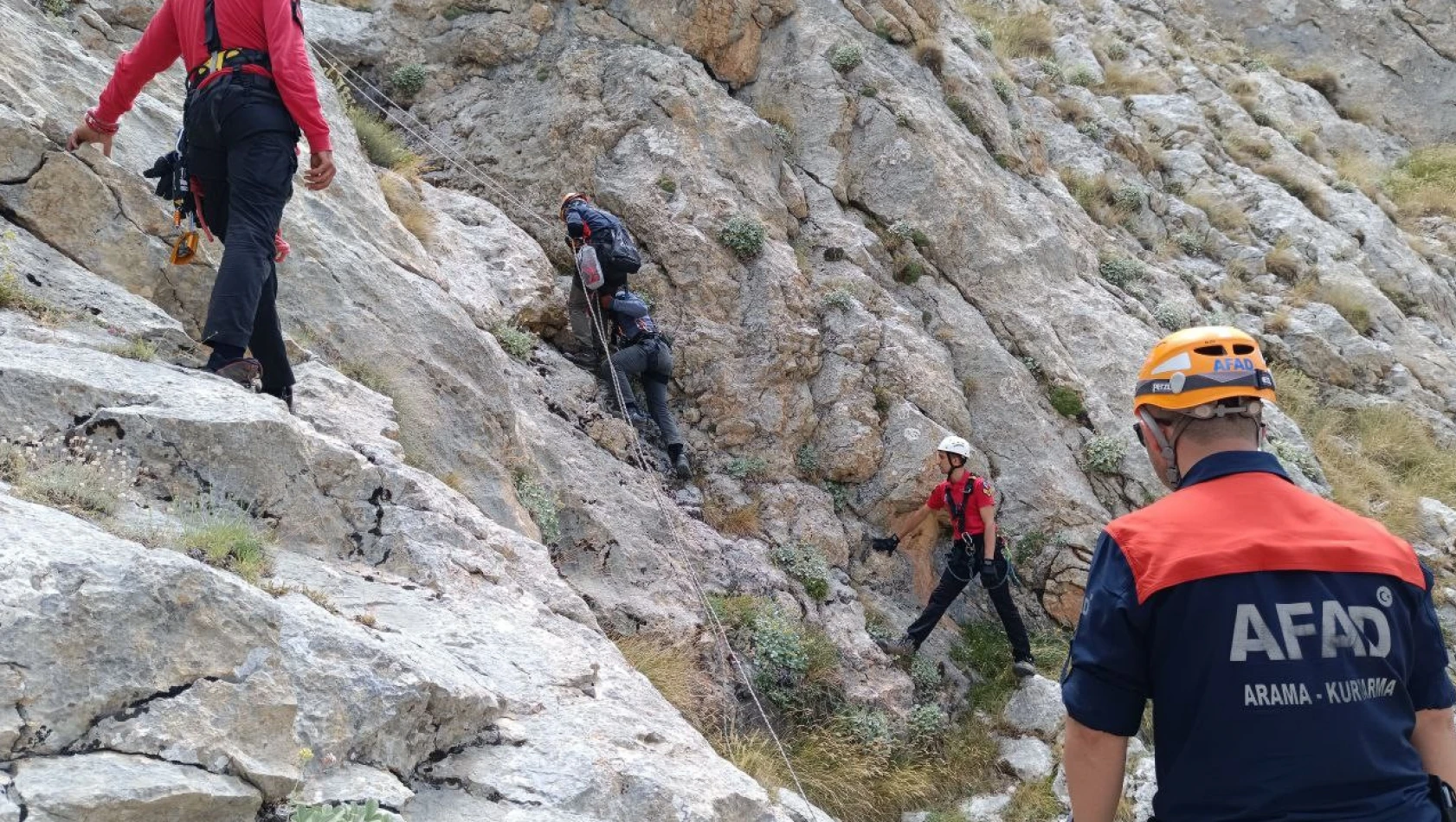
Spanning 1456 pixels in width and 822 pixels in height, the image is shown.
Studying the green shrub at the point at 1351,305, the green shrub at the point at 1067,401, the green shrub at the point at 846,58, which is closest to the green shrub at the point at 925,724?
the green shrub at the point at 1067,401

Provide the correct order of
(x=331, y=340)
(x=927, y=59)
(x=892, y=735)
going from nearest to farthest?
(x=331, y=340) < (x=892, y=735) < (x=927, y=59)

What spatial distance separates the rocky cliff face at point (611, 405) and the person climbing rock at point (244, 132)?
17.6 inches

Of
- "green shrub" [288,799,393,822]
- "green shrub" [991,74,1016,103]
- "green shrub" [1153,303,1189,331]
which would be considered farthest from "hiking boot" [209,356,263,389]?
"green shrub" [991,74,1016,103]

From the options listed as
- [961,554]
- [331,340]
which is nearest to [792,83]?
[961,554]

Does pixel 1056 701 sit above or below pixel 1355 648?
below

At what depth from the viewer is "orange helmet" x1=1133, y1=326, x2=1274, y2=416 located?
7.77ft

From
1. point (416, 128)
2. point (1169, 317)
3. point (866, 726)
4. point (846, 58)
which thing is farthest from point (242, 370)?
point (1169, 317)

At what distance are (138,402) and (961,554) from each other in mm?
7015

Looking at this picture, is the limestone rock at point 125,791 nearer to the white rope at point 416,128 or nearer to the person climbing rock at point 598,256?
the person climbing rock at point 598,256

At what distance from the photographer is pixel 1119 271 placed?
551 inches

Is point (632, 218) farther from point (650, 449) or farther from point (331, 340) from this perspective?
point (331, 340)

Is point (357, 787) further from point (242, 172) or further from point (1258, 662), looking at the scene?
point (242, 172)

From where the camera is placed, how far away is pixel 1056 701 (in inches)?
357

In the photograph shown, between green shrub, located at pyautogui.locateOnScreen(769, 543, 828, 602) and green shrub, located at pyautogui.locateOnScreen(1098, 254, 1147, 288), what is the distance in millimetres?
7189
